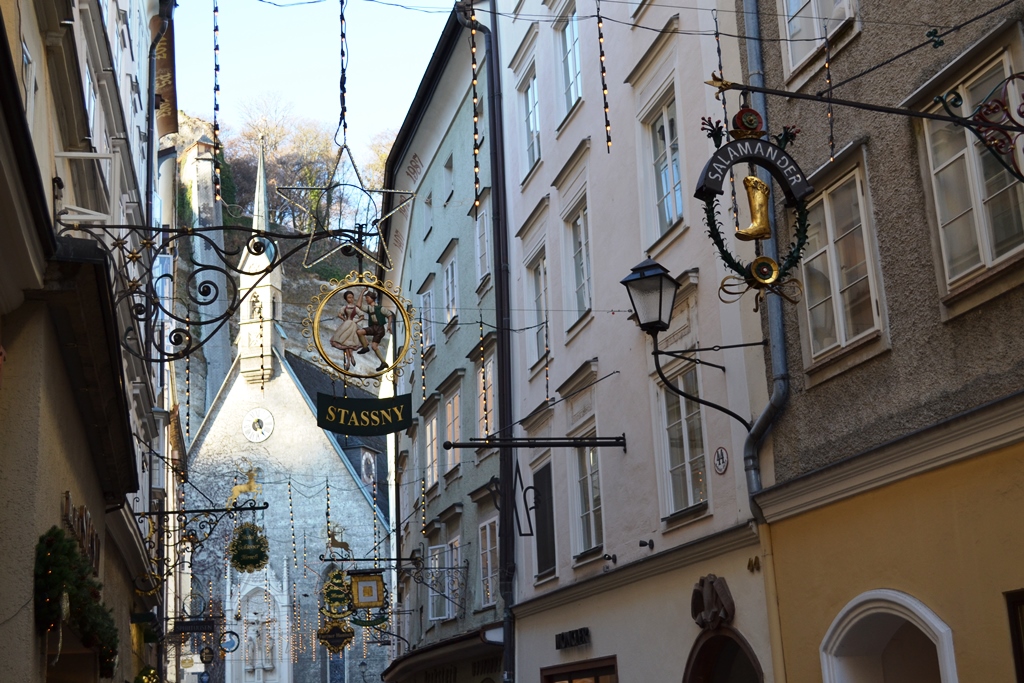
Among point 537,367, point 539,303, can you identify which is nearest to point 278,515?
point 539,303

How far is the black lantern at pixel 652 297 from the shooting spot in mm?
10078

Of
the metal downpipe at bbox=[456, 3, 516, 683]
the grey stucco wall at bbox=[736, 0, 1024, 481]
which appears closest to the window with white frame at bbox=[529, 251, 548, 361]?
the metal downpipe at bbox=[456, 3, 516, 683]

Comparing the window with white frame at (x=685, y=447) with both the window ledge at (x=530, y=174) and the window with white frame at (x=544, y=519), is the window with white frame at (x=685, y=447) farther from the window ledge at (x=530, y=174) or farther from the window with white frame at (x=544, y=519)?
the window ledge at (x=530, y=174)

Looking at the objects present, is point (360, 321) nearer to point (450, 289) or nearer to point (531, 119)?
point (531, 119)

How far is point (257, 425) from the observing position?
54438mm

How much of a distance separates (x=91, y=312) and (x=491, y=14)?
13856 mm

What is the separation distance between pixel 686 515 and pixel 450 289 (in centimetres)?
1312

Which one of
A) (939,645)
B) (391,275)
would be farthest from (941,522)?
(391,275)

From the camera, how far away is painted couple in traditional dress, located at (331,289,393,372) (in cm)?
1190

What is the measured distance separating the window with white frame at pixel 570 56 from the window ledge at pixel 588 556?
222 inches

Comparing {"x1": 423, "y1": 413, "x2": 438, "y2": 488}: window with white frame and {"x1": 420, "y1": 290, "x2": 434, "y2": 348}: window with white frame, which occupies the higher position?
{"x1": 420, "y1": 290, "x2": 434, "y2": 348}: window with white frame

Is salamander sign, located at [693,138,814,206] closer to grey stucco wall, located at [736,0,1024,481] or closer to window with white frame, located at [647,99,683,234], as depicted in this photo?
grey stucco wall, located at [736,0,1024,481]

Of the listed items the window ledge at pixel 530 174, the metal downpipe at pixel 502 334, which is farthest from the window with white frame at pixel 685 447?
the window ledge at pixel 530 174

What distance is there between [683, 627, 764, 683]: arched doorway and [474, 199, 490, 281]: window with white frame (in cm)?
1042
